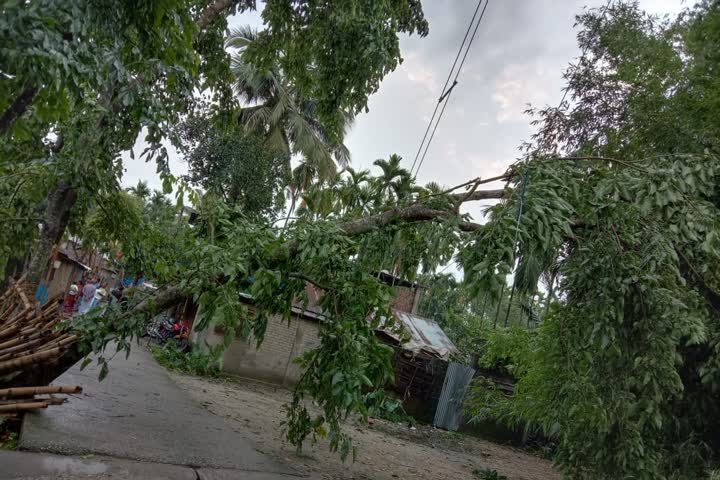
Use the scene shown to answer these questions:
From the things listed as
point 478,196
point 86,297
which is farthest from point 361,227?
point 86,297

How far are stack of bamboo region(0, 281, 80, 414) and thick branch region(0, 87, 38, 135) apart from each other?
2.62 meters

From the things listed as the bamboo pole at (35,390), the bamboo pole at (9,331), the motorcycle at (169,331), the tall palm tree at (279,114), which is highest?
the tall palm tree at (279,114)

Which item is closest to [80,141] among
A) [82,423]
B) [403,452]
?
[82,423]

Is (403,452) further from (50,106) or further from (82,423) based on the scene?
(50,106)

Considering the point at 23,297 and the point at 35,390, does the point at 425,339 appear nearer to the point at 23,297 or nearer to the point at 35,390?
the point at 23,297

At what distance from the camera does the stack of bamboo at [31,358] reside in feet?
14.9

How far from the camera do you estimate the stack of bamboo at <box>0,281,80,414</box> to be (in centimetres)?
454

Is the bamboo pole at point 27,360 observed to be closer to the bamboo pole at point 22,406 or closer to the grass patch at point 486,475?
the bamboo pole at point 22,406

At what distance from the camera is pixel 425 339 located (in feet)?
57.6

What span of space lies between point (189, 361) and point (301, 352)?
3.32 m

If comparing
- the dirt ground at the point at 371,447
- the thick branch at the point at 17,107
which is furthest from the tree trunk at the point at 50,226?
the thick branch at the point at 17,107

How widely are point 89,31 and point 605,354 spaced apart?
443cm

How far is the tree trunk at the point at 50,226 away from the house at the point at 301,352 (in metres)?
7.30

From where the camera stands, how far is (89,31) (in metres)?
2.95
